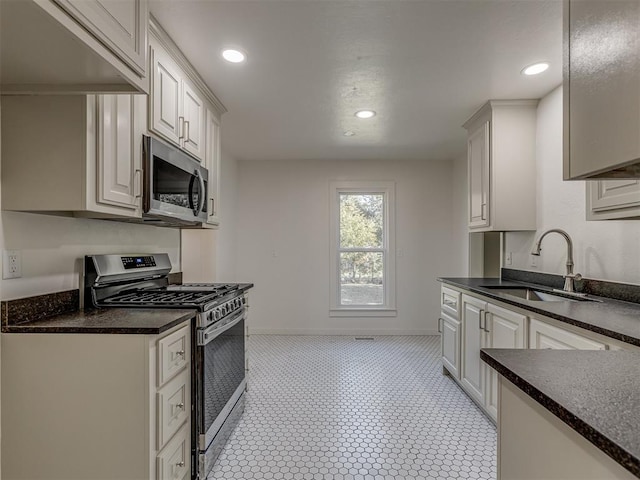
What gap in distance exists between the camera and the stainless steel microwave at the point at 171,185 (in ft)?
5.91

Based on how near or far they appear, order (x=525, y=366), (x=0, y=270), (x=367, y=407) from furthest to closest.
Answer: (x=367, y=407) → (x=0, y=270) → (x=525, y=366)

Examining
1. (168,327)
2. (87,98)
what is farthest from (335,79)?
(168,327)

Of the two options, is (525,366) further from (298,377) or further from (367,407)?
(298,377)

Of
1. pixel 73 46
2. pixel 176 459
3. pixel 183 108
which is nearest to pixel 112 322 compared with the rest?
pixel 176 459

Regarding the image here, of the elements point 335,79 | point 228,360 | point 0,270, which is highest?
point 335,79

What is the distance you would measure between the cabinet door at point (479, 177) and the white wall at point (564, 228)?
381 mm

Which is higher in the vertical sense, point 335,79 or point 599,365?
point 335,79

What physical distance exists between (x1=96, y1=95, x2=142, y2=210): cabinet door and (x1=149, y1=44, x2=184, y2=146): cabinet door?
0.65 feet

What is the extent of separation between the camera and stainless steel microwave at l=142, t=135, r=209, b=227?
1.80 m

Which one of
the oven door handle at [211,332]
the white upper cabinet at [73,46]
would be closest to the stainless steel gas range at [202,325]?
the oven door handle at [211,332]

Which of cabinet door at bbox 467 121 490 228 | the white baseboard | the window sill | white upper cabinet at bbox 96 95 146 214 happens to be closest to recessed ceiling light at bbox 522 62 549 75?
cabinet door at bbox 467 121 490 228

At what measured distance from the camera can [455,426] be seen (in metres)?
2.36

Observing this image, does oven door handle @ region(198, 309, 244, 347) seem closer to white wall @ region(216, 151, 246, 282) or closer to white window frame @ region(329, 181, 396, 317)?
white wall @ region(216, 151, 246, 282)

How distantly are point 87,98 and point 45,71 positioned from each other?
249 millimetres
